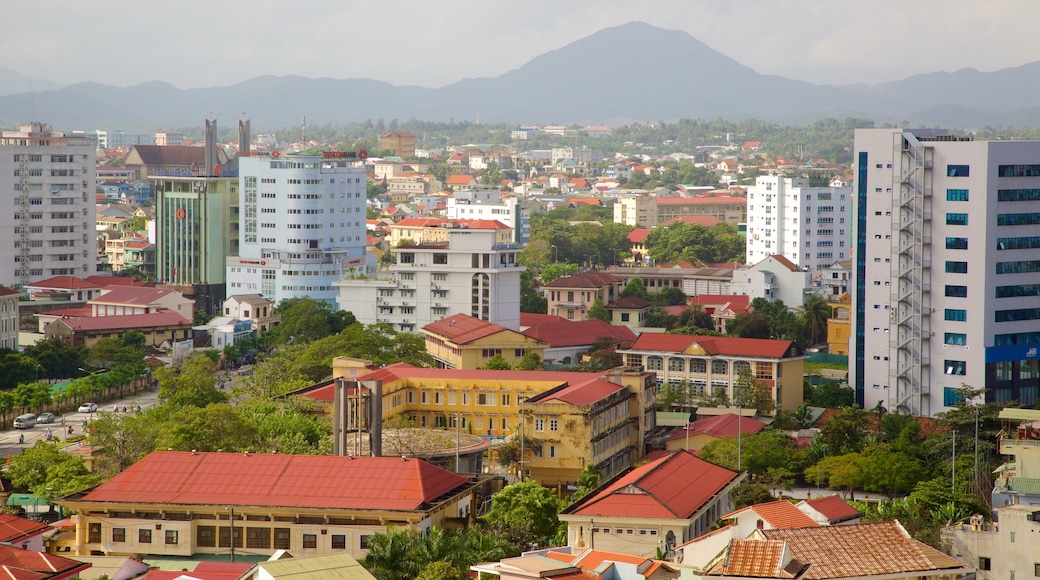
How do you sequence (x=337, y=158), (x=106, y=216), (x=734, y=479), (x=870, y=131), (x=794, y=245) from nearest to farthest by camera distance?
1. (x=734, y=479)
2. (x=870, y=131)
3. (x=337, y=158)
4. (x=794, y=245)
5. (x=106, y=216)

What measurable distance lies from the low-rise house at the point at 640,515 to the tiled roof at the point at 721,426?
44.6 feet

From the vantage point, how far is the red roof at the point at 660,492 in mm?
31109

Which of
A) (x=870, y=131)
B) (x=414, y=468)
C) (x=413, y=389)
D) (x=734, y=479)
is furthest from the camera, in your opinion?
(x=870, y=131)

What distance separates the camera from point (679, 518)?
3089 cm

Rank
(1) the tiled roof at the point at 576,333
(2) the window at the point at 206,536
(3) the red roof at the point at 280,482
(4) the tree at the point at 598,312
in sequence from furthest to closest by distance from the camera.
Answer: (4) the tree at the point at 598,312, (1) the tiled roof at the point at 576,333, (2) the window at the point at 206,536, (3) the red roof at the point at 280,482

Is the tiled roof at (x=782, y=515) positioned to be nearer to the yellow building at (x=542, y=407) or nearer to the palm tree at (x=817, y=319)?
the yellow building at (x=542, y=407)

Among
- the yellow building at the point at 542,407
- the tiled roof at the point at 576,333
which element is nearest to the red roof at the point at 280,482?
the yellow building at the point at 542,407

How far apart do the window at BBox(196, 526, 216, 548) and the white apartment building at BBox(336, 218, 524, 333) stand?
34478 mm

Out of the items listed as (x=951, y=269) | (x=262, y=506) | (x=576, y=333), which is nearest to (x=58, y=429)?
(x=576, y=333)

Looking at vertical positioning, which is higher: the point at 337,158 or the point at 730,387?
the point at 337,158

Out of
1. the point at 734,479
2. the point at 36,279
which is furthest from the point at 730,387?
the point at 36,279

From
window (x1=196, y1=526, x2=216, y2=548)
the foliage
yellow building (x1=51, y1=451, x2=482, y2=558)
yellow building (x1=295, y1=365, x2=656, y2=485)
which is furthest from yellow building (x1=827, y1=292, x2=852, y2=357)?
window (x1=196, y1=526, x2=216, y2=548)

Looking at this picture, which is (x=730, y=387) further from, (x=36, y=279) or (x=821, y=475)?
(x=36, y=279)

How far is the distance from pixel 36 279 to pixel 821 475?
179 ft
